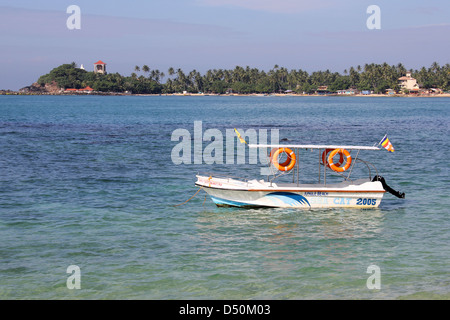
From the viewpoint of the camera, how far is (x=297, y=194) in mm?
22547

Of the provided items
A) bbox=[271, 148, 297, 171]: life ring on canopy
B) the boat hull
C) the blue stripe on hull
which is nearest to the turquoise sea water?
the blue stripe on hull

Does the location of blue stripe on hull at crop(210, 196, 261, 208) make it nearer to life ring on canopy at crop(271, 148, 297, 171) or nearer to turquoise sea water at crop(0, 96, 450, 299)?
turquoise sea water at crop(0, 96, 450, 299)

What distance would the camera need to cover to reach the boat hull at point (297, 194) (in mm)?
22516

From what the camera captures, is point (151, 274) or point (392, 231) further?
point (392, 231)

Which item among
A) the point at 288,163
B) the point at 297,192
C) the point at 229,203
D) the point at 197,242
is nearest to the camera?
the point at 197,242

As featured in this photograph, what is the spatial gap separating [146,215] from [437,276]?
40.7ft

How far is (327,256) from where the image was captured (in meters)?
17.1

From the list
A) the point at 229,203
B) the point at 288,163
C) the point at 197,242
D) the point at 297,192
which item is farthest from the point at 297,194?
the point at 197,242

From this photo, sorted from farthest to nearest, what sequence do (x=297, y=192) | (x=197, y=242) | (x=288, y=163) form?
1. (x=288, y=163)
2. (x=297, y=192)
3. (x=197, y=242)

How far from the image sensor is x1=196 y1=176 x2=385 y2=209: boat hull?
22.5m

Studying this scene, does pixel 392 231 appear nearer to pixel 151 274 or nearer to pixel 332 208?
pixel 332 208

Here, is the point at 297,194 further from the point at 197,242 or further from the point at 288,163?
the point at 197,242

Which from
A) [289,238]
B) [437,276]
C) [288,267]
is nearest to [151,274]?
[288,267]

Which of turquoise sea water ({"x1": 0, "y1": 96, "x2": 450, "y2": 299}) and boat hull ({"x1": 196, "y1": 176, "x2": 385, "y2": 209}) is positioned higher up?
boat hull ({"x1": 196, "y1": 176, "x2": 385, "y2": 209})
